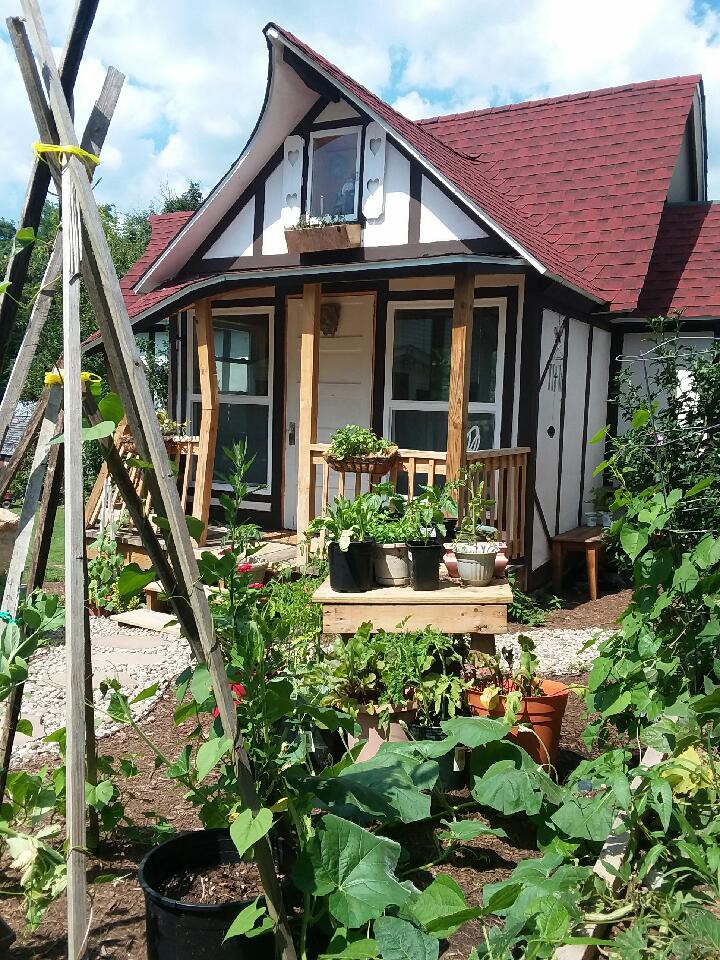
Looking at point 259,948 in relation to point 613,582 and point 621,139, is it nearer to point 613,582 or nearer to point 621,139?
point 613,582

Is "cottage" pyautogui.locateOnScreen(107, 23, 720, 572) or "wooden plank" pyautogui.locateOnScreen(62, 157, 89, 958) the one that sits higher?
"cottage" pyautogui.locateOnScreen(107, 23, 720, 572)

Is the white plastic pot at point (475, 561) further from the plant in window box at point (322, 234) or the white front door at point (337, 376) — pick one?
the white front door at point (337, 376)

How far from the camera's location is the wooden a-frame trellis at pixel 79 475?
186cm

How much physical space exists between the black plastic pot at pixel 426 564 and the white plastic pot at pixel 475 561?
146 millimetres

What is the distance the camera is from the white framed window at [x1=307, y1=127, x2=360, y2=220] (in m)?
7.43

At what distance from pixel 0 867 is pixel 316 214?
245 inches

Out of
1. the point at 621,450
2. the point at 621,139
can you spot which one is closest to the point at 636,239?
the point at 621,139

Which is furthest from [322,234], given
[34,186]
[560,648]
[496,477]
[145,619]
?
[34,186]

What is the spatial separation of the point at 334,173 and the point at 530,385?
2.70m

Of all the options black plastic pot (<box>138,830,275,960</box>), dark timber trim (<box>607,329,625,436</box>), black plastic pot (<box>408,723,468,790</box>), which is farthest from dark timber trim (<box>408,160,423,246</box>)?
black plastic pot (<box>138,830,275,960</box>)

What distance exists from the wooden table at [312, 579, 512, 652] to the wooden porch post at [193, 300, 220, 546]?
3943 millimetres

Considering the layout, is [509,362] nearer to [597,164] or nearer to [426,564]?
[597,164]

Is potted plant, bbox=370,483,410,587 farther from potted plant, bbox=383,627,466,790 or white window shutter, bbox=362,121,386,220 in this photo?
white window shutter, bbox=362,121,386,220

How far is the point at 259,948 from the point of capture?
7.05ft
